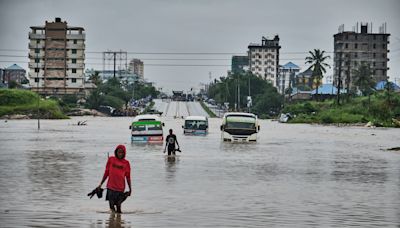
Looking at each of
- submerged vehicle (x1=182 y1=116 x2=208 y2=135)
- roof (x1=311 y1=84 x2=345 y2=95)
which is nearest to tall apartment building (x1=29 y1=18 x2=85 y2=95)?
roof (x1=311 y1=84 x2=345 y2=95)

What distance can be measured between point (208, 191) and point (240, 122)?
30991 mm

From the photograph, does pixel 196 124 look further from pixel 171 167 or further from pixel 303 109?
pixel 303 109

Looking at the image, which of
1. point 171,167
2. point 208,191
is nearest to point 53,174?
point 171,167

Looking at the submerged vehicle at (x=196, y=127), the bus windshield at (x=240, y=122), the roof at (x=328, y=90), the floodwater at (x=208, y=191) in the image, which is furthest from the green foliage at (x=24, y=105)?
the floodwater at (x=208, y=191)

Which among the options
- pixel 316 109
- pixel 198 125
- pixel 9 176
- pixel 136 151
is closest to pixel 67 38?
pixel 316 109

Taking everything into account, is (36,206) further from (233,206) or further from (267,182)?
(267,182)

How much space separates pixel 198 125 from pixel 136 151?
23.9m

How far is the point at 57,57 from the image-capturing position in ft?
589

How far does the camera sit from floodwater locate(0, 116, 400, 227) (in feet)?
51.2

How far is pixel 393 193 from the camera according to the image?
2183 cm

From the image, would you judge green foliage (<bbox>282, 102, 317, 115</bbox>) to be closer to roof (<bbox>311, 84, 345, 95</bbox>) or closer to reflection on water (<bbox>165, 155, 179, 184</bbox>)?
A: roof (<bbox>311, 84, 345, 95</bbox>)

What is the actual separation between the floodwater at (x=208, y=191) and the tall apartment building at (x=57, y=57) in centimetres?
14220

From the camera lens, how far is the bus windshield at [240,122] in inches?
2040

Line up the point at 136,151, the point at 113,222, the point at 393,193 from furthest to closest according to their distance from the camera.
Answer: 1. the point at 136,151
2. the point at 393,193
3. the point at 113,222
